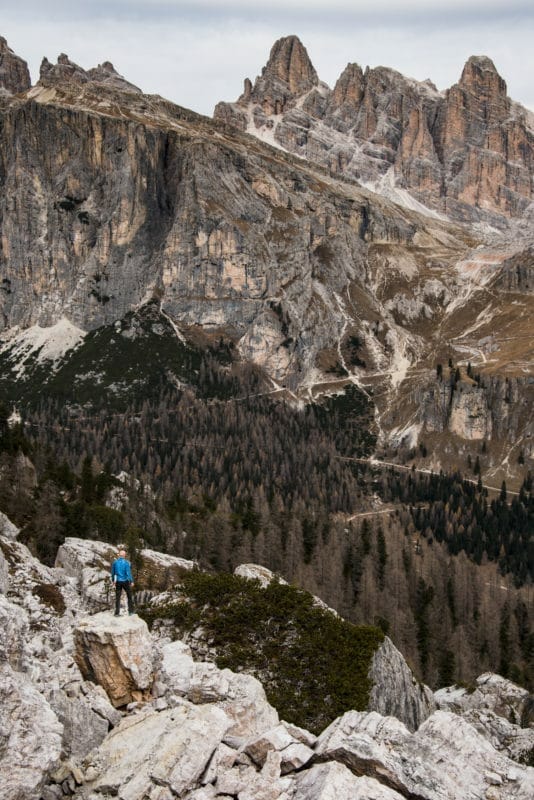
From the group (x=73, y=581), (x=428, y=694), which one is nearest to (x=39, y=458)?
(x=73, y=581)

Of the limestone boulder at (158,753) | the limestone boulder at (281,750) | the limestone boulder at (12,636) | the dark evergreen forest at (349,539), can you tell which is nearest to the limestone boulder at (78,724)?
the limestone boulder at (158,753)

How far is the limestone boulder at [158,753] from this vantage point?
22.3 metres

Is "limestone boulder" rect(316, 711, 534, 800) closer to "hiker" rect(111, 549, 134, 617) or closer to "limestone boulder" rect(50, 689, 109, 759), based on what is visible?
"limestone boulder" rect(50, 689, 109, 759)

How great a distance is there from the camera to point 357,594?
124125 millimetres

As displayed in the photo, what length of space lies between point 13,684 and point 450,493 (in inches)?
7305

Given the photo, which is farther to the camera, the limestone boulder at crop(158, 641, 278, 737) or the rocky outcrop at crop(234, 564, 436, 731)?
the rocky outcrop at crop(234, 564, 436, 731)

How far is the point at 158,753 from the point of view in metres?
23.1

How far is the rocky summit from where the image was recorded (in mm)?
22156

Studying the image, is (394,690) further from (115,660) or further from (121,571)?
(115,660)

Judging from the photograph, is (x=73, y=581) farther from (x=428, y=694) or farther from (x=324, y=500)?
(x=324, y=500)

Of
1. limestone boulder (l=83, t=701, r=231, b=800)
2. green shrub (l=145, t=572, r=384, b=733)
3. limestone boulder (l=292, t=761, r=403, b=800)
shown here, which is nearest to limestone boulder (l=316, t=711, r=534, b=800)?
limestone boulder (l=292, t=761, r=403, b=800)

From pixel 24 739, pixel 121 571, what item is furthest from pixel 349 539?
pixel 24 739

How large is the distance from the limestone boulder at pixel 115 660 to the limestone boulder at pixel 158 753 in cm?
151

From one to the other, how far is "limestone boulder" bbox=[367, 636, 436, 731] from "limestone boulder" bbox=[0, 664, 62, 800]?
21.4m
